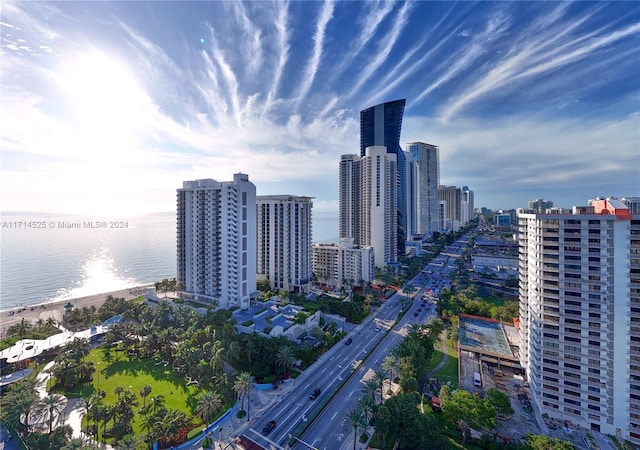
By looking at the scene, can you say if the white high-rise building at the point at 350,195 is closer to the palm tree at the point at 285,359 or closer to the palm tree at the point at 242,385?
the palm tree at the point at 285,359

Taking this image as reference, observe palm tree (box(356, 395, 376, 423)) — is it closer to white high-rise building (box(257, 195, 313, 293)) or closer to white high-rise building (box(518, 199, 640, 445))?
white high-rise building (box(518, 199, 640, 445))

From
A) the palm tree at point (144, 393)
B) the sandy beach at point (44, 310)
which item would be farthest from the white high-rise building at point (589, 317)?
the sandy beach at point (44, 310)

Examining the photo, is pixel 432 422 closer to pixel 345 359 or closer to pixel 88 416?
pixel 345 359

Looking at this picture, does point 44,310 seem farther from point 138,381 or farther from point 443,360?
point 443,360

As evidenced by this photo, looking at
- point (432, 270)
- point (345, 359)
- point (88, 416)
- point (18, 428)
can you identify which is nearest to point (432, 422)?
point (345, 359)

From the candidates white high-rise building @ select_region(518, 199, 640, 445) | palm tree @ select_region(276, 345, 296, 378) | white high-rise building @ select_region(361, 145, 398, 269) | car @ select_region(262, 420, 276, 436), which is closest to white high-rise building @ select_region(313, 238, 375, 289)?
white high-rise building @ select_region(361, 145, 398, 269)

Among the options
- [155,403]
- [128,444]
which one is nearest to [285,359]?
[155,403]
